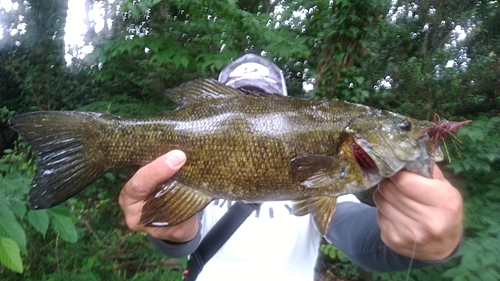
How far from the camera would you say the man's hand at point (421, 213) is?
1.16 metres

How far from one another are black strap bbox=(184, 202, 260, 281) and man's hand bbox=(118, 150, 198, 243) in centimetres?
11

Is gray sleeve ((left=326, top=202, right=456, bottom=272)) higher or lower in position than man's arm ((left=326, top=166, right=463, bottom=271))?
lower

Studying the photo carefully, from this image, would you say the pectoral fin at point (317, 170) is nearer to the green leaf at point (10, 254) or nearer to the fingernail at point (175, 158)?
the fingernail at point (175, 158)

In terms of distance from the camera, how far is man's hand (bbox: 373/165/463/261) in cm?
116

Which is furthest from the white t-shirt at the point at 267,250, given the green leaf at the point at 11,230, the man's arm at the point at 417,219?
the green leaf at the point at 11,230

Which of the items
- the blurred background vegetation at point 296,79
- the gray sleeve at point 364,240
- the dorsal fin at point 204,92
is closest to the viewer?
the dorsal fin at point 204,92

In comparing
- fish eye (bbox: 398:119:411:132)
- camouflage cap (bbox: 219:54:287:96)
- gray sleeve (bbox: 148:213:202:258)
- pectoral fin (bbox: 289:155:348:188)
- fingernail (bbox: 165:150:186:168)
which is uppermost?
fish eye (bbox: 398:119:411:132)

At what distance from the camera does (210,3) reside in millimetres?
3293

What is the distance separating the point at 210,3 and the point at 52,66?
18.5ft

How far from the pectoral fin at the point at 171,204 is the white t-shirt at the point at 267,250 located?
64 centimetres

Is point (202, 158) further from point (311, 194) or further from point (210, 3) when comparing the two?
point (210, 3)

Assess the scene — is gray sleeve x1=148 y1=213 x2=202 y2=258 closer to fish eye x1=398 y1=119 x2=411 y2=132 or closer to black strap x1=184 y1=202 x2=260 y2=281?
black strap x1=184 y1=202 x2=260 y2=281

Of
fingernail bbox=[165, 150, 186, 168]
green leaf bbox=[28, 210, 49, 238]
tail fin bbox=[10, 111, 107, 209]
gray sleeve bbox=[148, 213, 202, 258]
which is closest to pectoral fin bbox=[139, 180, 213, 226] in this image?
fingernail bbox=[165, 150, 186, 168]

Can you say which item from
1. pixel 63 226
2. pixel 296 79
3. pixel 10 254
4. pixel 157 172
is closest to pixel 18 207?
pixel 63 226
